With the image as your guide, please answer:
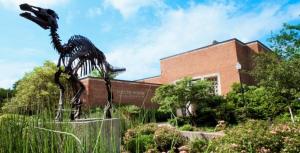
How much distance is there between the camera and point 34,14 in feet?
15.2

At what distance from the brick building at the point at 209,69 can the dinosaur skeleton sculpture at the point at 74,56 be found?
11069 millimetres

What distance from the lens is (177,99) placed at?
13.2 meters

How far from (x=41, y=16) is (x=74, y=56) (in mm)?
874

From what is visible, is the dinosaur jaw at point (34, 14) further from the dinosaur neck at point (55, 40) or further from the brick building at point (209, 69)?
the brick building at point (209, 69)

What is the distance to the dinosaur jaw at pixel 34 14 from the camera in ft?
14.6

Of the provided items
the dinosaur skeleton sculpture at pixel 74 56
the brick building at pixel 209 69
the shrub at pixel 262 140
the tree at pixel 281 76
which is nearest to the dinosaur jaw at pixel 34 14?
the dinosaur skeleton sculpture at pixel 74 56

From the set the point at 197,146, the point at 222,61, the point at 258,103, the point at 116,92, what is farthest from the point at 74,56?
the point at 222,61

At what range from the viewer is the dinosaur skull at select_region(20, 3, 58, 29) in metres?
4.48

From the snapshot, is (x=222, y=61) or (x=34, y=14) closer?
(x=34, y=14)

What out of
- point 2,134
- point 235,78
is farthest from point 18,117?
point 235,78

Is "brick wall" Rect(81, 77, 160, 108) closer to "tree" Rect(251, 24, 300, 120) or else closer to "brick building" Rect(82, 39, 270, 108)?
"brick building" Rect(82, 39, 270, 108)

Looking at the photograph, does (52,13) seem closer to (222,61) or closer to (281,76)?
(281,76)

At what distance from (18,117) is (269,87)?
37.0ft

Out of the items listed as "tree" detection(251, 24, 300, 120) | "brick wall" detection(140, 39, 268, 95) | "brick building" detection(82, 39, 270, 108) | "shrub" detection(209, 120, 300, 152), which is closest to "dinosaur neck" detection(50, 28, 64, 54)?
"shrub" detection(209, 120, 300, 152)
